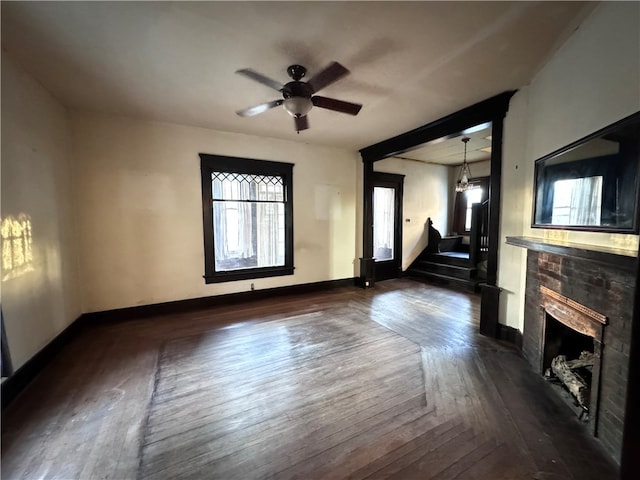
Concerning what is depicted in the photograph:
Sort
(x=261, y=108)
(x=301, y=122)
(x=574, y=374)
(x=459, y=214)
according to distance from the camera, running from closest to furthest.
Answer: (x=574, y=374) → (x=261, y=108) → (x=301, y=122) → (x=459, y=214)

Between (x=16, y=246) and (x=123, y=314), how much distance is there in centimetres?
181

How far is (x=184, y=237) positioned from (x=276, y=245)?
153cm

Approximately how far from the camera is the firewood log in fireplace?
1934 mm

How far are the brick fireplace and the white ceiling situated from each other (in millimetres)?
1653

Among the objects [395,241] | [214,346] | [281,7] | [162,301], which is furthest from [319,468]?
[395,241]

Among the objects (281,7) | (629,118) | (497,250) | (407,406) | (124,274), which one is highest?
(281,7)

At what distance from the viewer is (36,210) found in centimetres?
258

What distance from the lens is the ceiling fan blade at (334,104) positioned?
2.52m

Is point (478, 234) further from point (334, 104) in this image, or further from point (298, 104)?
point (298, 104)

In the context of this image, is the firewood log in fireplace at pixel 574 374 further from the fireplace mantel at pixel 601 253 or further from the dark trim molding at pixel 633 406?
the fireplace mantel at pixel 601 253

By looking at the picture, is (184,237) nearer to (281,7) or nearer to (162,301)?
(162,301)

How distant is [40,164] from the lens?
2.69 metres

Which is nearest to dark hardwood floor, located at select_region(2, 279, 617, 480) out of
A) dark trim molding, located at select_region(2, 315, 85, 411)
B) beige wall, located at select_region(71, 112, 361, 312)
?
dark trim molding, located at select_region(2, 315, 85, 411)

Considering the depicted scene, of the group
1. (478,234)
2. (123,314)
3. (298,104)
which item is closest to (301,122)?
(298,104)
